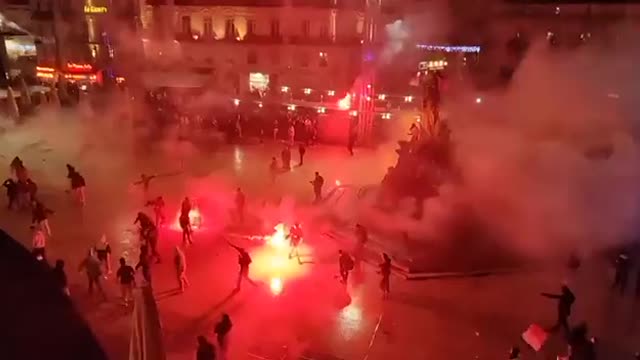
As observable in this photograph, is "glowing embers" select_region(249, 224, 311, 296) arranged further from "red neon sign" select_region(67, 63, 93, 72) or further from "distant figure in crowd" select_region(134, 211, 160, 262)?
"red neon sign" select_region(67, 63, 93, 72)

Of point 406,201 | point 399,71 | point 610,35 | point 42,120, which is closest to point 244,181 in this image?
point 406,201

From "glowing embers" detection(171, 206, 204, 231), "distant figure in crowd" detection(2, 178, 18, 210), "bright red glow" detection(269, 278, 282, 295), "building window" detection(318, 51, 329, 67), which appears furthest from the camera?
"building window" detection(318, 51, 329, 67)

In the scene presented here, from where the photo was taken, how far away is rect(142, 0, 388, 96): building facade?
4728 centimetres

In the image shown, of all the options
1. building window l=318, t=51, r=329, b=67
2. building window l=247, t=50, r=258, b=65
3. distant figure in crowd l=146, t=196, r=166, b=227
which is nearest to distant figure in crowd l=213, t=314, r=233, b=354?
distant figure in crowd l=146, t=196, r=166, b=227

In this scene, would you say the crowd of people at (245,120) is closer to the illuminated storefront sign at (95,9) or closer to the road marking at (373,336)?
the illuminated storefront sign at (95,9)

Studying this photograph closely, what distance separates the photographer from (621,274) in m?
16.0

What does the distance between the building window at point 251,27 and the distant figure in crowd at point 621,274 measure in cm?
3658

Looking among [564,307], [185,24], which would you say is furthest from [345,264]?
[185,24]

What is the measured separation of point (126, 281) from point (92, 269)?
0.87m

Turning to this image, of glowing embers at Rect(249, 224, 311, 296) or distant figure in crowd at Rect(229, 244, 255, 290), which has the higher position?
distant figure in crowd at Rect(229, 244, 255, 290)

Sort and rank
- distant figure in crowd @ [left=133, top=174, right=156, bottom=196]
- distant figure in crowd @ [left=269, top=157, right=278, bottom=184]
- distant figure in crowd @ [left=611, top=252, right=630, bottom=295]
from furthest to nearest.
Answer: distant figure in crowd @ [left=269, top=157, right=278, bottom=184] < distant figure in crowd @ [left=133, top=174, right=156, bottom=196] < distant figure in crowd @ [left=611, top=252, right=630, bottom=295]

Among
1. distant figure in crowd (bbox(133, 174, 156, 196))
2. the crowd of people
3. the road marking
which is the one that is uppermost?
the crowd of people

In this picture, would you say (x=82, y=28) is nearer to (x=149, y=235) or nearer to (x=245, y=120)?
(x=245, y=120)

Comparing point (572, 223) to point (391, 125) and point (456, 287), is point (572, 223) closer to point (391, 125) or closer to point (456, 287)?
point (456, 287)
